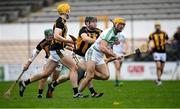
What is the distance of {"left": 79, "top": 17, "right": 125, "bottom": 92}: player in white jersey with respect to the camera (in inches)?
783

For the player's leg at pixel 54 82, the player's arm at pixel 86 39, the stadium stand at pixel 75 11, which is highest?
the stadium stand at pixel 75 11

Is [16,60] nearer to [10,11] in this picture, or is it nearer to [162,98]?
[10,11]

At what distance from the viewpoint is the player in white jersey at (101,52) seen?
65.2ft

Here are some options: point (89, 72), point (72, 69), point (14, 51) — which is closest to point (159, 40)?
point (89, 72)

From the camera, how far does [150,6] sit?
41.5 m

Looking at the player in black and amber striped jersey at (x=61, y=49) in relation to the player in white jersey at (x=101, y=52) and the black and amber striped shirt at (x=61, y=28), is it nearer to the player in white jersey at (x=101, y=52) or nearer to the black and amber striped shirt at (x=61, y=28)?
the black and amber striped shirt at (x=61, y=28)

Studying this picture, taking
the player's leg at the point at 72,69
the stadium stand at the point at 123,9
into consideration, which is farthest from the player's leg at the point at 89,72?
the stadium stand at the point at 123,9

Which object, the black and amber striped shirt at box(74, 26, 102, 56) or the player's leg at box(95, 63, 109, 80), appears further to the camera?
the black and amber striped shirt at box(74, 26, 102, 56)

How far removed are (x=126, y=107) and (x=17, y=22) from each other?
85.5ft

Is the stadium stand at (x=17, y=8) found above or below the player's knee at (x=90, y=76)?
above

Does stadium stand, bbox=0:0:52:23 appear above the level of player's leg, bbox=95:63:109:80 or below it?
above

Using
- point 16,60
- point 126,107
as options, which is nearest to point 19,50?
point 16,60

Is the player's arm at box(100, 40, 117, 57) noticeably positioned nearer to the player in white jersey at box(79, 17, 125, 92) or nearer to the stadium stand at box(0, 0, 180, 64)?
the player in white jersey at box(79, 17, 125, 92)

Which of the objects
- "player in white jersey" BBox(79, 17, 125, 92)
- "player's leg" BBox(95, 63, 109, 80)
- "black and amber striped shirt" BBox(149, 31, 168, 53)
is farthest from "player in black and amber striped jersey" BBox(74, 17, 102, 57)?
"black and amber striped shirt" BBox(149, 31, 168, 53)
